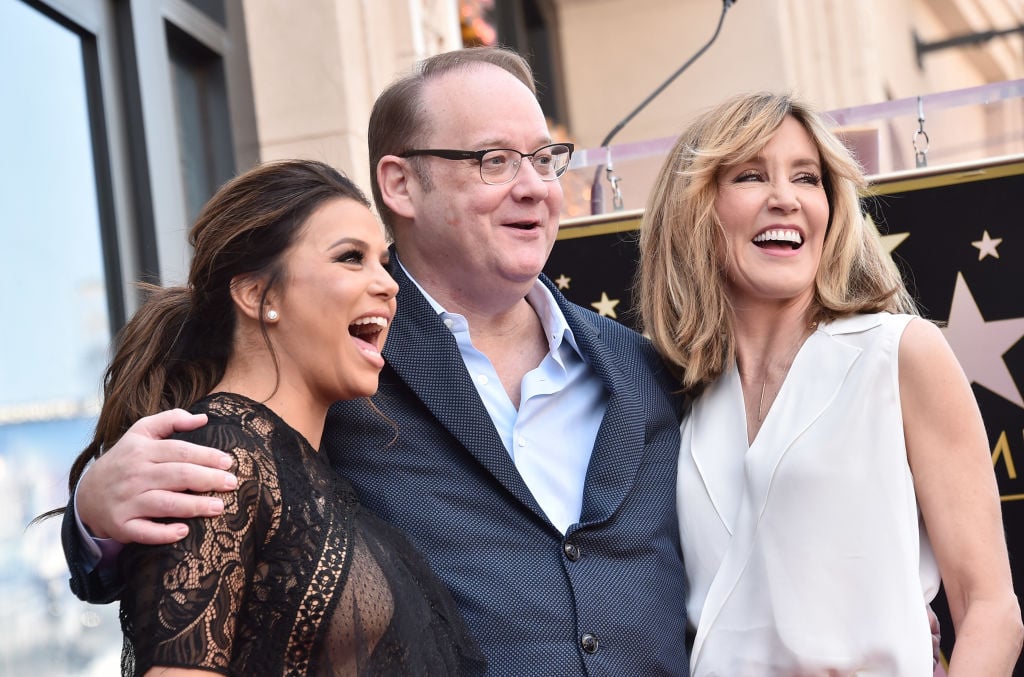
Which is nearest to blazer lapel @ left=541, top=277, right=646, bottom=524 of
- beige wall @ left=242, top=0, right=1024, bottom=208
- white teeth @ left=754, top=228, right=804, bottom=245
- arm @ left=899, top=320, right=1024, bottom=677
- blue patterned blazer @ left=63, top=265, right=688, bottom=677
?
blue patterned blazer @ left=63, top=265, right=688, bottom=677

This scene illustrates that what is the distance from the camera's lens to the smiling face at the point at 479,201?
10.3ft

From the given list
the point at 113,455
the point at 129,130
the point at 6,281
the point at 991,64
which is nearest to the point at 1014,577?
the point at 113,455

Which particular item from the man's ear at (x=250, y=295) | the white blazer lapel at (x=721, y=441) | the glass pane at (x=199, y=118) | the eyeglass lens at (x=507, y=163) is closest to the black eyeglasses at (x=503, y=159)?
the eyeglass lens at (x=507, y=163)

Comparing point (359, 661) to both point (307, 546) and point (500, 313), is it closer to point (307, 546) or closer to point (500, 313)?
point (307, 546)

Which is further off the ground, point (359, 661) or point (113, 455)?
point (113, 455)

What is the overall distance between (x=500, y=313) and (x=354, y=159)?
226cm

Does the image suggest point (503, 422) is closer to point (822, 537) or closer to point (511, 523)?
point (511, 523)

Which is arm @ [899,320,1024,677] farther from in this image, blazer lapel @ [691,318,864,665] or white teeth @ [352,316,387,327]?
white teeth @ [352,316,387,327]

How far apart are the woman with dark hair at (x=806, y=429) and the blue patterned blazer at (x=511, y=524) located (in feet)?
0.46

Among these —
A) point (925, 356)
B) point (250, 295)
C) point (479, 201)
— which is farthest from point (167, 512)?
point (925, 356)

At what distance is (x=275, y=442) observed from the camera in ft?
7.30

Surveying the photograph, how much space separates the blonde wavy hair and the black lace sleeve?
1345mm

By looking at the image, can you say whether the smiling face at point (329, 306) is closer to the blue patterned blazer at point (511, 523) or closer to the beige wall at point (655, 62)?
the blue patterned blazer at point (511, 523)

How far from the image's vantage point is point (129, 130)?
4523 mm
